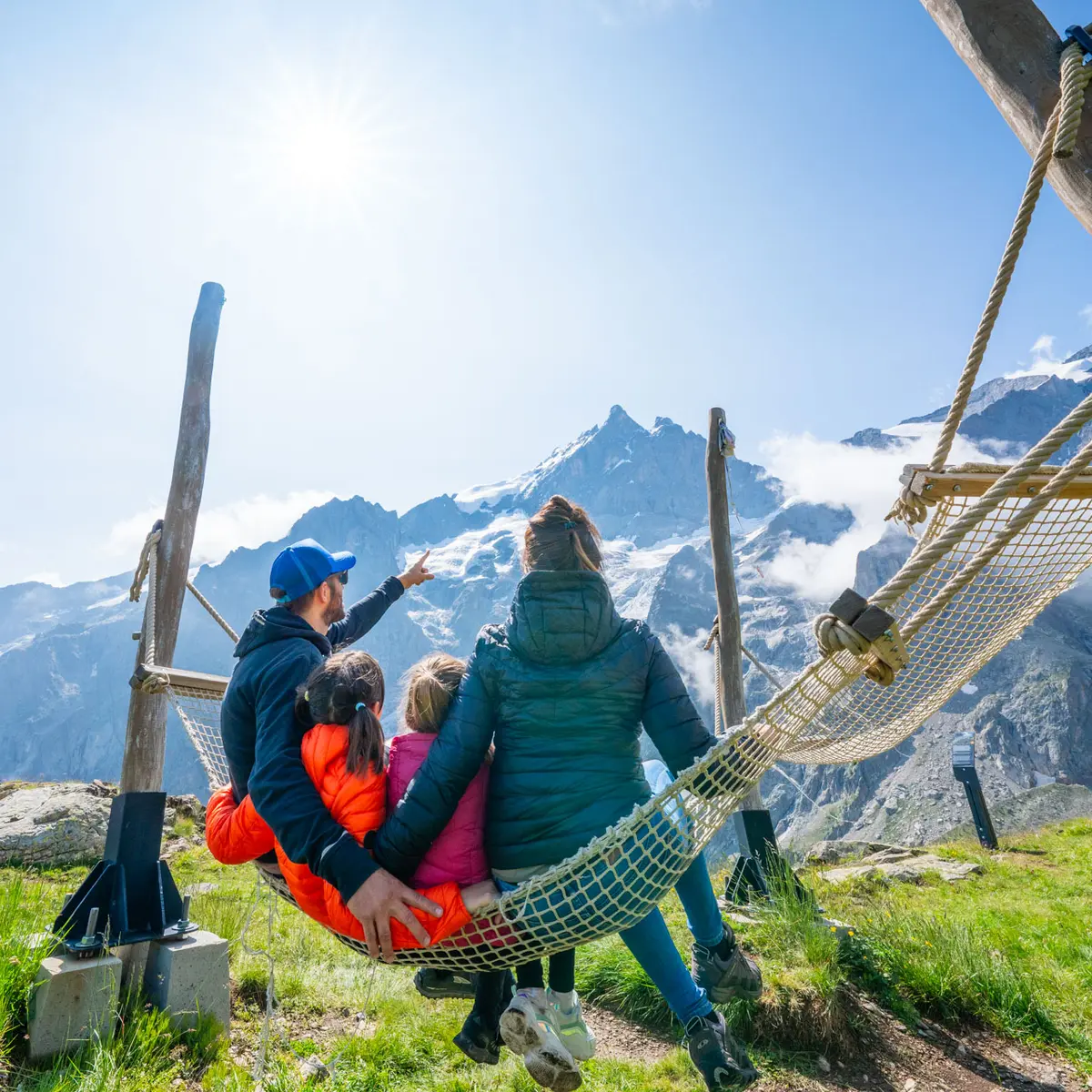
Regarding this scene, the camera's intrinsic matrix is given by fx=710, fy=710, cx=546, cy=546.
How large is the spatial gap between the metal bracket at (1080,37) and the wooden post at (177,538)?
4338 mm

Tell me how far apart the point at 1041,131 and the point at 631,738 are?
1.96m

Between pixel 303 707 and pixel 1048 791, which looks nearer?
pixel 303 707

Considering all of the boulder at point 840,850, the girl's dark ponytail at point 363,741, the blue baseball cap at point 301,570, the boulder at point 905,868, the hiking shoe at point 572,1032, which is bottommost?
the boulder at point 840,850

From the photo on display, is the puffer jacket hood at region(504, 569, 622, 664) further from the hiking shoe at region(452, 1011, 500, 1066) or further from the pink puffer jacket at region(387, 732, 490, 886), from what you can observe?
the hiking shoe at region(452, 1011, 500, 1066)

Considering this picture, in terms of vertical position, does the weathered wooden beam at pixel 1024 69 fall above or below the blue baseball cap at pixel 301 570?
above

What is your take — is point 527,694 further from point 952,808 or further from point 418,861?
point 952,808

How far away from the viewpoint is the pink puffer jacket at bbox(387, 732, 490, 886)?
1.81 metres

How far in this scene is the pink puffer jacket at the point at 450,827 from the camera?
1808 mm

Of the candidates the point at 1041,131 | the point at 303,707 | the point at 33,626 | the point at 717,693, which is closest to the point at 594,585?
the point at 303,707

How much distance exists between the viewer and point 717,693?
5.27 meters

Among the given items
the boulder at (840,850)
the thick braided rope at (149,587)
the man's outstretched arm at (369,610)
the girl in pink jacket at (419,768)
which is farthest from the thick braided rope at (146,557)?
the boulder at (840,850)

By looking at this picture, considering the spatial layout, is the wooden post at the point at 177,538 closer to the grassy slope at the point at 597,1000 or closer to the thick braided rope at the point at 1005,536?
the grassy slope at the point at 597,1000

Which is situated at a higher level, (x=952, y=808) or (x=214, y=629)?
(x=214, y=629)

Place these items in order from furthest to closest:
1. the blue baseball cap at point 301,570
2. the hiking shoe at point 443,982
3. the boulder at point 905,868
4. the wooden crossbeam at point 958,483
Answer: the boulder at point 905,868, the wooden crossbeam at point 958,483, the blue baseball cap at point 301,570, the hiking shoe at point 443,982
